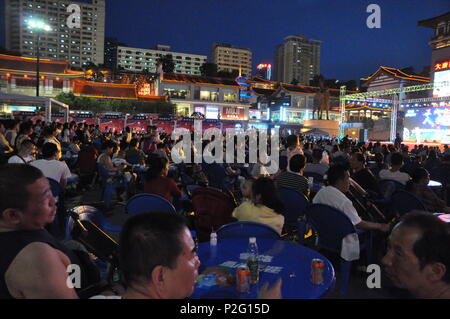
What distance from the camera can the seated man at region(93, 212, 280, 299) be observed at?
1411 millimetres

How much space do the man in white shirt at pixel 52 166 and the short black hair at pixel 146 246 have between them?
197 inches

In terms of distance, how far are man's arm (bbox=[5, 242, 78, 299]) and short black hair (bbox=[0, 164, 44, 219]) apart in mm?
419

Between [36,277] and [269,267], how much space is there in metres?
1.61

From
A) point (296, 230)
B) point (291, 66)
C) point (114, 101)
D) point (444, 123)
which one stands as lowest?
point (296, 230)

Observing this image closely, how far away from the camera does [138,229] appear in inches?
56.2

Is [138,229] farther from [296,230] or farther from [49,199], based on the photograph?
[296,230]

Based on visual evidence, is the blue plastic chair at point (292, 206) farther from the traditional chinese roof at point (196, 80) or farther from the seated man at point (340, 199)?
the traditional chinese roof at point (196, 80)

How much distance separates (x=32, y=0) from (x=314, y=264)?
131 m

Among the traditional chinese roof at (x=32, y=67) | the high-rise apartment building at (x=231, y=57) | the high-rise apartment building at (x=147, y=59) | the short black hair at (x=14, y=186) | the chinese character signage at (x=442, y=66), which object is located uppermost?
the high-rise apartment building at (x=231, y=57)

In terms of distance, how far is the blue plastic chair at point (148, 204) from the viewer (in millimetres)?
4043

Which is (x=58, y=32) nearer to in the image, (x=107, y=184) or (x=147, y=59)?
(x=147, y=59)

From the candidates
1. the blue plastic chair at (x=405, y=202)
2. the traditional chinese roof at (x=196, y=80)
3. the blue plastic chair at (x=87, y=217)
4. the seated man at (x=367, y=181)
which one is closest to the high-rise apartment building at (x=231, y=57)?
the traditional chinese roof at (x=196, y=80)

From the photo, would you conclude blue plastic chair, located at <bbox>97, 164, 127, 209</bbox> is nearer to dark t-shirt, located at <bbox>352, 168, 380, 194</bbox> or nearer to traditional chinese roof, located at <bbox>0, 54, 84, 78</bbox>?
dark t-shirt, located at <bbox>352, 168, 380, 194</bbox>

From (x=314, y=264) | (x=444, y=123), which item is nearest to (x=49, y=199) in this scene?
(x=314, y=264)
